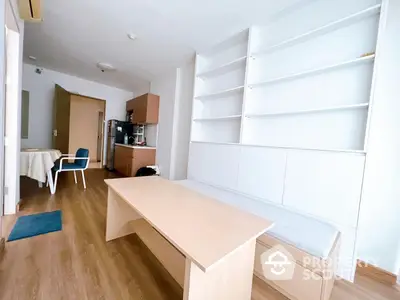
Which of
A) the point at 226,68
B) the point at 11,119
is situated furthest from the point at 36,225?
the point at 226,68

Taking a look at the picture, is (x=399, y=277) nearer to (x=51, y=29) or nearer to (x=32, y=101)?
(x=51, y=29)

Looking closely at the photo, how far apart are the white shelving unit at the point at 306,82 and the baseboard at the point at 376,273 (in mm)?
987

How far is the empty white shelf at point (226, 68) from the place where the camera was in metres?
2.38

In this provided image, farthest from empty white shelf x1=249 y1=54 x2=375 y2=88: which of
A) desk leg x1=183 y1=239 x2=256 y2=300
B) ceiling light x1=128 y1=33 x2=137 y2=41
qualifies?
ceiling light x1=128 y1=33 x2=137 y2=41

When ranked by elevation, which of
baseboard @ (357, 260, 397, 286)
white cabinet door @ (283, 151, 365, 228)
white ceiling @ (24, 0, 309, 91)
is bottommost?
baseboard @ (357, 260, 397, 286)

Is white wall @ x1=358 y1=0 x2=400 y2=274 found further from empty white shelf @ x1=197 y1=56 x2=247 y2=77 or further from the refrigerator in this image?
the refrigerator

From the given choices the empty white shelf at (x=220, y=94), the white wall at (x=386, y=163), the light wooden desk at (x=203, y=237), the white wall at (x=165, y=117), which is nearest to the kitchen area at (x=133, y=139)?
the white wall at (x=165, y=117)

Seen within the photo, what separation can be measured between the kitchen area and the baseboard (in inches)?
152

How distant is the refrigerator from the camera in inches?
198

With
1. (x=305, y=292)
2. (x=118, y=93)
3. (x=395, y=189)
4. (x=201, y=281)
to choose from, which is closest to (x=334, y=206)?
(x=395, y=189)

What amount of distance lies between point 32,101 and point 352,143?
6.19 meters

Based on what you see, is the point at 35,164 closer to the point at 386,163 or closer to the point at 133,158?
the point at 133,158

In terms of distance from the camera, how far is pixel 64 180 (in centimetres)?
381

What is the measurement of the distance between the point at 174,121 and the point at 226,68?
61.8 inches
